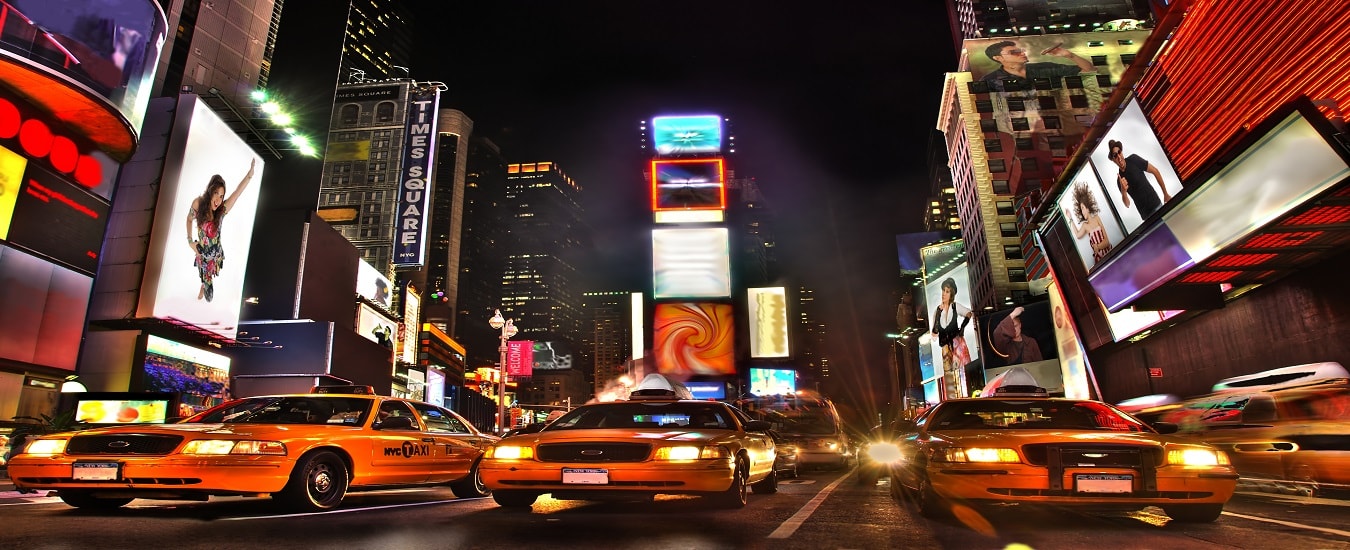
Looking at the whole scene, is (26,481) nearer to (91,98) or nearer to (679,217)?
(91,98)

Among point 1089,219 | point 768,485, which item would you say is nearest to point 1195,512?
point 768,485

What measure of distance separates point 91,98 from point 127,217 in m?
9.14

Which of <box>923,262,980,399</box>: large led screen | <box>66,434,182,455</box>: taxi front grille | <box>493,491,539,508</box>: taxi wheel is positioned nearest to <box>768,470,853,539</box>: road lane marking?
<box>493,491,539,508</box>: taxi wheel

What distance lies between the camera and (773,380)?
68.5 meters

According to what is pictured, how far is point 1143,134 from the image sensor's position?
1630 centimetres

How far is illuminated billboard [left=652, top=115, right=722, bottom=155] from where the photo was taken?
61031 mm

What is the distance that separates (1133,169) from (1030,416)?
43.7 ft

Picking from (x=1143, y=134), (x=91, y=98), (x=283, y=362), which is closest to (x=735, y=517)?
(x=1143, y=134)

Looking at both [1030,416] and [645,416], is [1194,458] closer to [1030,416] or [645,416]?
[1030,416]

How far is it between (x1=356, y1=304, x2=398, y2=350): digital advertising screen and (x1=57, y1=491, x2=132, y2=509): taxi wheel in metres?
45.6

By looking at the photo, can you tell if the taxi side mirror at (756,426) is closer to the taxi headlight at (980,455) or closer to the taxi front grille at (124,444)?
the taxi headlight at (980,455)

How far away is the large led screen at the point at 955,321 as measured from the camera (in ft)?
205

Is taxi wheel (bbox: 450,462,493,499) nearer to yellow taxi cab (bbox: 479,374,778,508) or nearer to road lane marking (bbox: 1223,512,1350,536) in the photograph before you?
yellow taxi cab (bbox: 479,374,778,508)

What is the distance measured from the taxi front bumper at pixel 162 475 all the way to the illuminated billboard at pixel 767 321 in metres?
57.3
